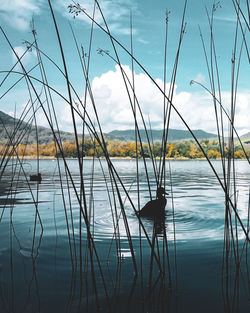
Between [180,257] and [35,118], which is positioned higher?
[35,118]

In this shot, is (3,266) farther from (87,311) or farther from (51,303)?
(87,311)

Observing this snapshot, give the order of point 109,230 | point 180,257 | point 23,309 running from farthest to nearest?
point 109,230 → point 180,257 → point 23,309

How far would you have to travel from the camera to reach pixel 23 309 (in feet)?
7.80

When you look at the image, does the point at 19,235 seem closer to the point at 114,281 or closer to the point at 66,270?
the point at 66,270

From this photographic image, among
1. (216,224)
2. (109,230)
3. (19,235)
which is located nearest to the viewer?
(19,235)

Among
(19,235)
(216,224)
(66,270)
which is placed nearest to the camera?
(66,270)

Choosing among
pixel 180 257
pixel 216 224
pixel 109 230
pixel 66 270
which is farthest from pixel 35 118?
pixel 216 224

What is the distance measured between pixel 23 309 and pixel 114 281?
35.0 inches

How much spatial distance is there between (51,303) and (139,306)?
2.39 ft

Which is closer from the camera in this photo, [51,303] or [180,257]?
[51,303]

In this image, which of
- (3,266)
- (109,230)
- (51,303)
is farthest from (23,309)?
(109,230)

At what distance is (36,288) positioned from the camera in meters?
2.79

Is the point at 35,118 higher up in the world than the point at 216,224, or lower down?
higher up

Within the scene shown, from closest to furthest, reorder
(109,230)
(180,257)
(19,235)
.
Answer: (180,257) < (19,235) < (109,230)
